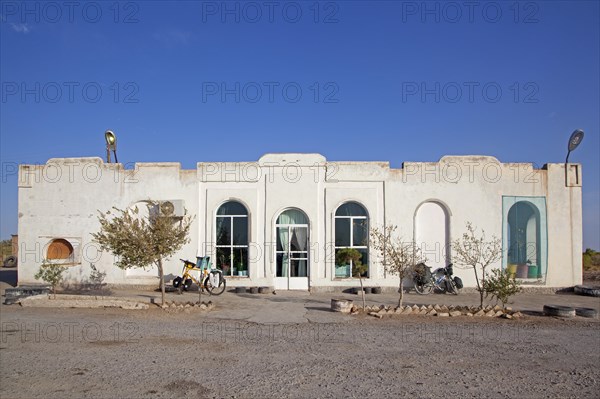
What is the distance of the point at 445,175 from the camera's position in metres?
19.1

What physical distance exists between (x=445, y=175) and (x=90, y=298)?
43.3 ft

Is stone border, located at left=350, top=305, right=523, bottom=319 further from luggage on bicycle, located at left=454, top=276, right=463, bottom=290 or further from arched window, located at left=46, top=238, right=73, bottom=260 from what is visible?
arched window, located at left=46, top=238, right=73, bottom=260

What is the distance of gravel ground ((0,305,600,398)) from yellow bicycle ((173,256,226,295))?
4.66 meters

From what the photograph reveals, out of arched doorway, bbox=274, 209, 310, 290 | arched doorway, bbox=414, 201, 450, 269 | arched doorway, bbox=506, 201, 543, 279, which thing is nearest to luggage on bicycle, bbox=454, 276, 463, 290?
arched doorway, bbox=414, 201, 450, 269

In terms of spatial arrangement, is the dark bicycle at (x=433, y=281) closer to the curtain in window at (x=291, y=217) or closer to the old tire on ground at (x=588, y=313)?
the curtain in window at (x=291, y=217)

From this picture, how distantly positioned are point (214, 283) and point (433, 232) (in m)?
8.46

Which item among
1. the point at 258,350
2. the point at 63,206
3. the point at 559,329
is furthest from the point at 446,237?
the point at 63,206

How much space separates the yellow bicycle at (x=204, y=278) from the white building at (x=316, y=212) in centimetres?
105

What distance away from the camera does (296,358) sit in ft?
27.9

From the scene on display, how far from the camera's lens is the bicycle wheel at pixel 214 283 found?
17.4 meters

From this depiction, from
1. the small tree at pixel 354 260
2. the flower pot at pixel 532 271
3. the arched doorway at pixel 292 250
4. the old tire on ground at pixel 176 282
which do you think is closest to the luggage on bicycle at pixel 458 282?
the flower pot at pixel 532 271

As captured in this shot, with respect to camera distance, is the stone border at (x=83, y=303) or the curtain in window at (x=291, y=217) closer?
the stone border at (x=83, y=303)

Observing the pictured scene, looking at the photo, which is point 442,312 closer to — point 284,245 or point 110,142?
point 284,245

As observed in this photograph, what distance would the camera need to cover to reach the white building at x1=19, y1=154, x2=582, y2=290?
18.8m
